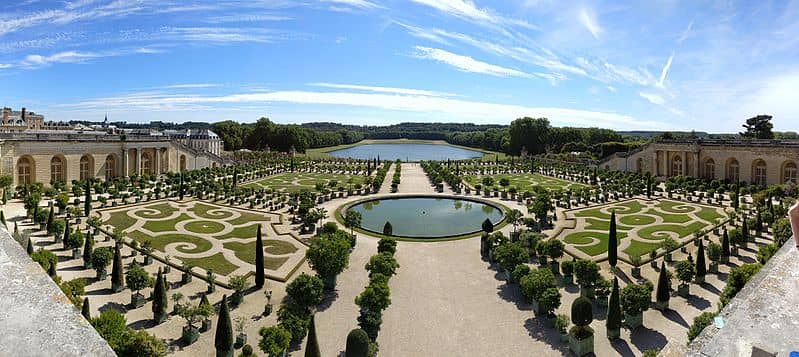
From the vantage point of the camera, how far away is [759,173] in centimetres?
4947

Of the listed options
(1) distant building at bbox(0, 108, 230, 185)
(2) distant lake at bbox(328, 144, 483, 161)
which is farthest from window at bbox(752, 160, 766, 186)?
(1) distant building at bbox(0, 108, 230, 185)

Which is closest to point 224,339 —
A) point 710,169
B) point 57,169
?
point 57,169

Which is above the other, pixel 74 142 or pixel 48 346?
pixel 74 142

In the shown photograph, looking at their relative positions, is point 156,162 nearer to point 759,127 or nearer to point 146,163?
point 146,163

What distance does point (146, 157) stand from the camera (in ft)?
196

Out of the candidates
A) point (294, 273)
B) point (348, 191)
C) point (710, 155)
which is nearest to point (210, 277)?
point (294, 273)

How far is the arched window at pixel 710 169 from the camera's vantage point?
177 feet

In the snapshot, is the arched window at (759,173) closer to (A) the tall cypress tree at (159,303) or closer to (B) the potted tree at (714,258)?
(B) the potted tree at (714,258)

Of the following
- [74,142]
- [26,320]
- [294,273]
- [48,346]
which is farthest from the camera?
[74,142]

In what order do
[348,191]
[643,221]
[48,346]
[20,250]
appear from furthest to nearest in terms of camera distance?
[348,191]
[643,221]
[20,250]
[48,346]

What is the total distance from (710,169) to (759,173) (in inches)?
216

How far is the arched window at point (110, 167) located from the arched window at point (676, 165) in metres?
69.8

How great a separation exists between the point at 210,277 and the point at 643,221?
28.3 m

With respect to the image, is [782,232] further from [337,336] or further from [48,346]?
[48,346]
